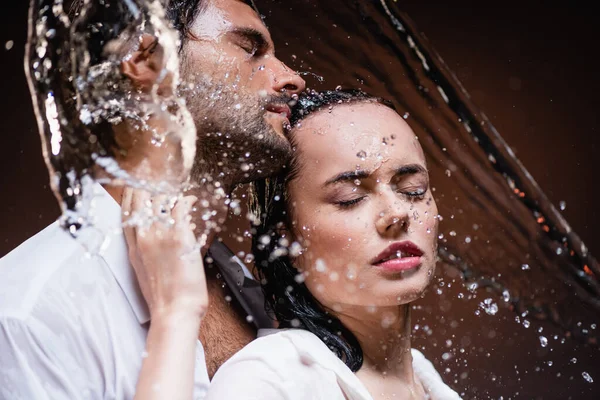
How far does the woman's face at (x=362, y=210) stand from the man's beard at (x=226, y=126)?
0.28 feet

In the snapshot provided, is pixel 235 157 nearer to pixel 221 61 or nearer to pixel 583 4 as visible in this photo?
pixel 221 61

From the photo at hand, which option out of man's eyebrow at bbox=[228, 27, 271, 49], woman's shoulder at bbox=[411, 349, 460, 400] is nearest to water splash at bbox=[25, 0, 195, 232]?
man's eyebrow at bbox=[228, 27, 271, 49]

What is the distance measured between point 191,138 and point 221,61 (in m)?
0.14

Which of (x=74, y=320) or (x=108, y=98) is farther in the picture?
(x=108, y=98)

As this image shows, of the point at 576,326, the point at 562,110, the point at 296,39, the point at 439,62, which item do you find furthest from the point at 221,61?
the point at 576,326

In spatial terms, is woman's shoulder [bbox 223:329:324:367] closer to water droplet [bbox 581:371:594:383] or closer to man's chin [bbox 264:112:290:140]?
man's chin [bbox 264:112:290:140]

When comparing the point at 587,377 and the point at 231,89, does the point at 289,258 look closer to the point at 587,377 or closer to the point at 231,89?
the point at 231,89

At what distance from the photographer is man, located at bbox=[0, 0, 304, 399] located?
3.30 feet

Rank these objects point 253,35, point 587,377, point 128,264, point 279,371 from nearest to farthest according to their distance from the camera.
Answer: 1. point 279,371
2. point 128,264
3. point 253,35
4. point 587,377

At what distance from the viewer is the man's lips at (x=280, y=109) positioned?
115 cm

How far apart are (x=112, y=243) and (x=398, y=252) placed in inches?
17.1

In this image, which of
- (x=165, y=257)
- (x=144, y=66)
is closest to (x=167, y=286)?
(x=165, y=257)

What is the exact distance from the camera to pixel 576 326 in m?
1.61

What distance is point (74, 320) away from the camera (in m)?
1.03
